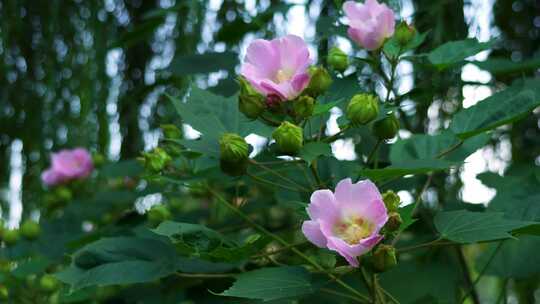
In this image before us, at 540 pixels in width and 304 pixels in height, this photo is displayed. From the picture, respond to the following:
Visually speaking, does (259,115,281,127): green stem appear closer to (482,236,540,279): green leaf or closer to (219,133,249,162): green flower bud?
(219,133,249,162): green flower bud

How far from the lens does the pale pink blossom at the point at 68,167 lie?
1.64 metres

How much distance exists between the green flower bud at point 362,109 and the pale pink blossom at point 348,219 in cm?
9

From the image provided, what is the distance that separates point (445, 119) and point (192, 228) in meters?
0.89

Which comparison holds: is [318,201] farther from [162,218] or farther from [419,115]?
[419,115]

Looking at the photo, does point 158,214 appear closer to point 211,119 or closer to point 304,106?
point 211,119

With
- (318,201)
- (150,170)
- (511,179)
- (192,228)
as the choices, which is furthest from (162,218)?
(511,179)

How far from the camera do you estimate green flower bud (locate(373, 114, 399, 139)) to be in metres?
0.89

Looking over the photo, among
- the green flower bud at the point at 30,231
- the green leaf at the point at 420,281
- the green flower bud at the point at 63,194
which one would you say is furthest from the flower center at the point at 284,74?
the green flower bud at the point at 63,194

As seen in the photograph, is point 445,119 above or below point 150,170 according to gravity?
above

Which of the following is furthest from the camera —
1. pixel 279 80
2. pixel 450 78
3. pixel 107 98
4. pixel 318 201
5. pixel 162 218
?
pixel 107 98

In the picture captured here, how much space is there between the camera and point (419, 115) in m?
1.60

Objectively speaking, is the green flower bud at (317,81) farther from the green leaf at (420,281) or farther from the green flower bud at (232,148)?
the green leaf at (420,281)

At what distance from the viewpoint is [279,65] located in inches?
35.3

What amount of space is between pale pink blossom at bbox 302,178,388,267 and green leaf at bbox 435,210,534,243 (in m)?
0.09
